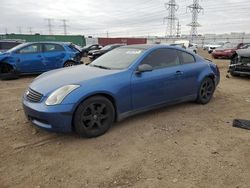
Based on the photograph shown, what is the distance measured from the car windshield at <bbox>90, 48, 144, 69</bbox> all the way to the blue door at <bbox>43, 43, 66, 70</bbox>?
18.7 feet

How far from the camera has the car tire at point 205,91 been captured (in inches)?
241

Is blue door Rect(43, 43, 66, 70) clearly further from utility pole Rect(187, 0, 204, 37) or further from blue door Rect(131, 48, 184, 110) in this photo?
utility pole Rect(187, 0, 204, 37)

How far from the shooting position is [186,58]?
5.80 meters

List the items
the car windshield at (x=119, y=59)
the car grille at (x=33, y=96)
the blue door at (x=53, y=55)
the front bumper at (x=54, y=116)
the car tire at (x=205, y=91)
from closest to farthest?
the front bumper at (x=54, y=116) < the car grille at (x=33, y=96) < the car windshield at (x=119, y=59) < the car tire at (x=205, y=91) < the blue door at (x=53, y=55)

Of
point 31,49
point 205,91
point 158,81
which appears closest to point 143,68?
point 158,81

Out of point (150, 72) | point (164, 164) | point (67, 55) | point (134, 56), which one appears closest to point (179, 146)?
point (164, 164)

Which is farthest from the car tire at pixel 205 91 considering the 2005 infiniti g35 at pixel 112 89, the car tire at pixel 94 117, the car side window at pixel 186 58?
the car tire at pixel 94 117

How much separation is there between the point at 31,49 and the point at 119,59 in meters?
6.42

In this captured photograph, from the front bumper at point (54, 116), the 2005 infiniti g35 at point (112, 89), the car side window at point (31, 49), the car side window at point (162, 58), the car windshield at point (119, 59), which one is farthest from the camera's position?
the car side window at point (31, 49)

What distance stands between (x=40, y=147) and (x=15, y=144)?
426mm

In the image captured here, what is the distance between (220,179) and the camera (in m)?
3.16

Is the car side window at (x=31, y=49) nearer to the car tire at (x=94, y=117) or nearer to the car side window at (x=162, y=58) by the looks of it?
the car side window at (x=162, y=58)

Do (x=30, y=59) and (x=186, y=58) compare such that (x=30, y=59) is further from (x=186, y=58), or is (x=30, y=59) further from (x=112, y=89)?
(x=112, y=89)

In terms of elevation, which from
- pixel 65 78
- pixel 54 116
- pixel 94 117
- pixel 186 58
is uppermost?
pixel 186 58
